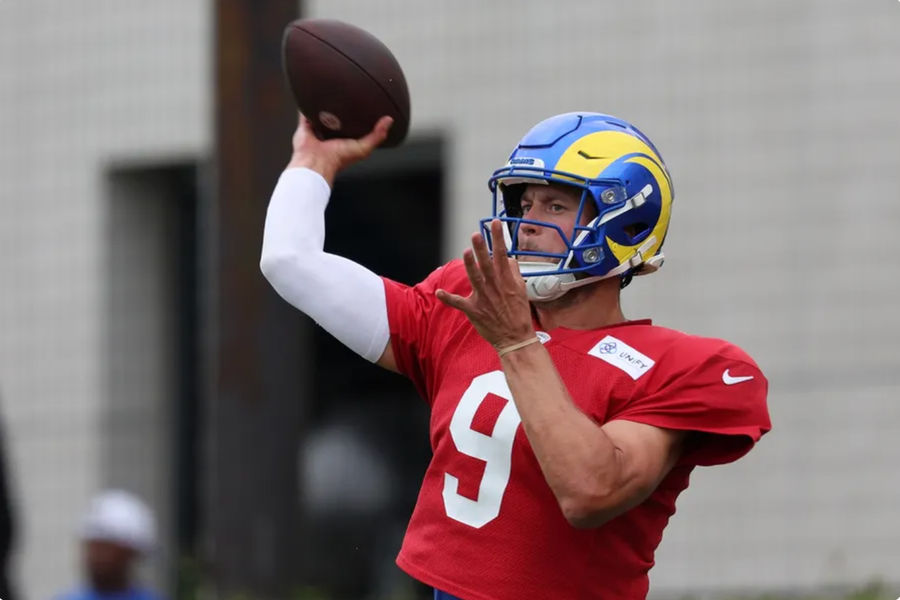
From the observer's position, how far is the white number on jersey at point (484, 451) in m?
3.52

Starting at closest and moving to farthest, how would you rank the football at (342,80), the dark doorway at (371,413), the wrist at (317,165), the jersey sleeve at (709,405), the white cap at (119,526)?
the jersey sleeve at (709,405), the wrist at (317,165), the football at (342,80), the white cap at (119,526), the dark doorway at (371,413)

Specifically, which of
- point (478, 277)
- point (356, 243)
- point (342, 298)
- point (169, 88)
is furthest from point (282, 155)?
point (356, 243)

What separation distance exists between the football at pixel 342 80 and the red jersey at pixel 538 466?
752 mm

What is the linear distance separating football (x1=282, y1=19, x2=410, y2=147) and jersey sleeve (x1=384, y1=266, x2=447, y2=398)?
483 millimetres

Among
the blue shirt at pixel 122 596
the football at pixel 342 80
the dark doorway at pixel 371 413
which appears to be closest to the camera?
the football at pixel 342 80

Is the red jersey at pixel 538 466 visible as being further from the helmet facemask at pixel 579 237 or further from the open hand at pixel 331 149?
the open hand at pixel 331 149

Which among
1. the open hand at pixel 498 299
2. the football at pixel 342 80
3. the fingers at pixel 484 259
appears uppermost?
the football at pixel 342 80

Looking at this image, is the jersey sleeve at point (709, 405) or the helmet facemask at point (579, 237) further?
the helmet facemask at point (579, 237)

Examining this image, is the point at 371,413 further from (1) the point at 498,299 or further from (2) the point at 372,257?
(1) the point at 498,299

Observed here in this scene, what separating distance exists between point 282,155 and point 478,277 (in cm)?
329

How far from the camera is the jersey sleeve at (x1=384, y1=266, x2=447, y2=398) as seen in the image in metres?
3.84

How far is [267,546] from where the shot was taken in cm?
649

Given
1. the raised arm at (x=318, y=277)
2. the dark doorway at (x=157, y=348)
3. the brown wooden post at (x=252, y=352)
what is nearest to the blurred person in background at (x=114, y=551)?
the brown wooden post at (x=252, y=352)

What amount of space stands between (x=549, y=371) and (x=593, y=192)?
1.69ft
